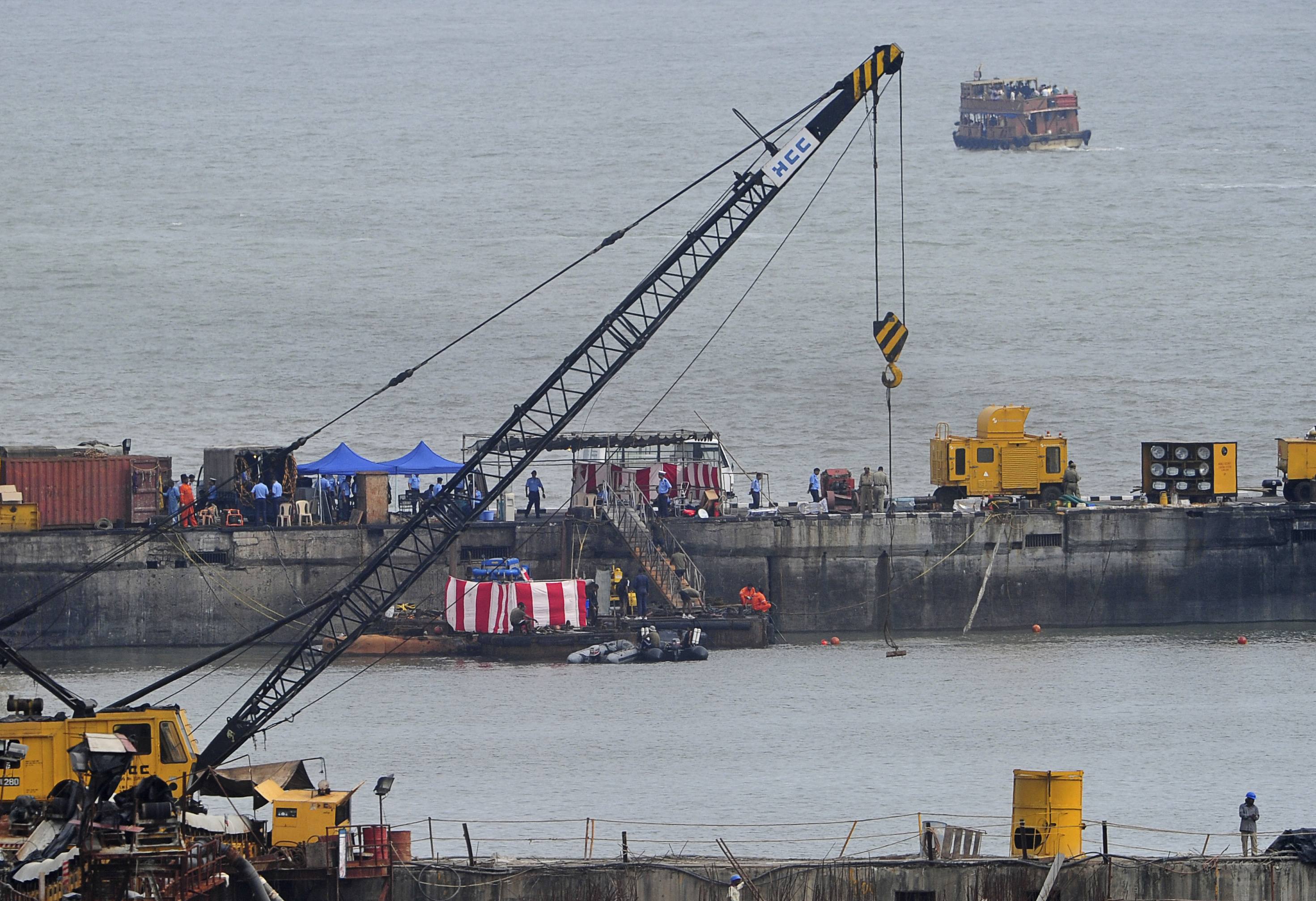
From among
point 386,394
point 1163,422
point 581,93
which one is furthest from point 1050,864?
point 581,93

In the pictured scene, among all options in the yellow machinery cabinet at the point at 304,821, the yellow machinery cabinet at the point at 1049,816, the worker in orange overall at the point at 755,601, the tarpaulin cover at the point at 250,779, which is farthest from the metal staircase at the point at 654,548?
the yellow machinery cabinet at the point at 1049,816

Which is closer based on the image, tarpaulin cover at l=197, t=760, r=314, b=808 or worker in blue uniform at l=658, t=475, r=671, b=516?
tarpaulin cover at l=197, t=760, r=314, b=808

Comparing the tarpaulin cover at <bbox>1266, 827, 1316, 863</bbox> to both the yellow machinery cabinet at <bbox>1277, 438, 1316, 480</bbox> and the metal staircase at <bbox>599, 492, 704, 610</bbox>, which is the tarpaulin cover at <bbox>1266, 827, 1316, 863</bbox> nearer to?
the metal staircase at <bbox>599, 492, 704, 610</bbox>

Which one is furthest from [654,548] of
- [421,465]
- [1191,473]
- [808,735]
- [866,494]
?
[1191,473]

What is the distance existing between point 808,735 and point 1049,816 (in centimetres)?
1641

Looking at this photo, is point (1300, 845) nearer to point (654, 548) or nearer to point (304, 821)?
point (304, 821)

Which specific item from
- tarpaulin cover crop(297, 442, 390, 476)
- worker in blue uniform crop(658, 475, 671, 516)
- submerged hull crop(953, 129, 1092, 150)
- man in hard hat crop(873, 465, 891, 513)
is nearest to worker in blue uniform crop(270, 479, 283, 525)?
tarpaulin cover crop(297, 442, 390, 476)

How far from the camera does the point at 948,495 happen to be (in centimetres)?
6831

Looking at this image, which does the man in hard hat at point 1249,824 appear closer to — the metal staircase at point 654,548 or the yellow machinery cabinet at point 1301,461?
the metal staircase at point 654,548

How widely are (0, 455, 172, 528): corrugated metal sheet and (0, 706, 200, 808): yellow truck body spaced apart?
31777mm

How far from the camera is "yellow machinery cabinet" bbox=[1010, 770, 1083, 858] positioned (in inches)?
1316

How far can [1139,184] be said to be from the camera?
16200cm

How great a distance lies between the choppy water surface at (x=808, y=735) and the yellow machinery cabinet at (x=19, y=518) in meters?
3.95

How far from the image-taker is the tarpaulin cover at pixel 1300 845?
109 feet
